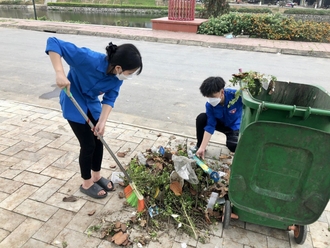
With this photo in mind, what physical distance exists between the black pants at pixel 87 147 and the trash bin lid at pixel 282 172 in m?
1.18

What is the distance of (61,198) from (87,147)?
59 centimetres

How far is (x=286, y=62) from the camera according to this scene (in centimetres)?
812

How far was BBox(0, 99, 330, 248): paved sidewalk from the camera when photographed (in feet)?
7.00

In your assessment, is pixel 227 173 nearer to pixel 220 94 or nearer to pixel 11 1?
pixel 220 94

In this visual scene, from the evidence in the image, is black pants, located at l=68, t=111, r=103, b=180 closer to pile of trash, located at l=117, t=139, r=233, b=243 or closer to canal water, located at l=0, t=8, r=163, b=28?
pile of trash, located at l=117, t=139, r=233, b=243

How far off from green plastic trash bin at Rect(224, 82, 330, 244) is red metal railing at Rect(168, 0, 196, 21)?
37.3 feet

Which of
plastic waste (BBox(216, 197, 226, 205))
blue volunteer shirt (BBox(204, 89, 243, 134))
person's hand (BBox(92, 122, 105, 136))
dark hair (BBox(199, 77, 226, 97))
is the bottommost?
plastic waste (BBox(216, 197, 226, 205))

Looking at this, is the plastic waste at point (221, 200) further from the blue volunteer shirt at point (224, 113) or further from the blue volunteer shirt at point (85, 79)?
the blue volunteer shirt at point (85, 79)

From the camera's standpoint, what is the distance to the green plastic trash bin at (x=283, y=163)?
1.67m

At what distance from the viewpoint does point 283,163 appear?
1.77 m

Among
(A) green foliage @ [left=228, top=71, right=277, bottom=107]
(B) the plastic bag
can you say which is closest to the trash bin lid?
(B) the plastic bag

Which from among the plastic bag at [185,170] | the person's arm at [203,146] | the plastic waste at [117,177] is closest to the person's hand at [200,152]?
the person's arm at [203,146]

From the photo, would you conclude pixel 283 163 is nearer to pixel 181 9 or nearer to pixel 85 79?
pixel 85 79

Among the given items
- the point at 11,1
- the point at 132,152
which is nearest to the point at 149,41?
the point at 132,152
